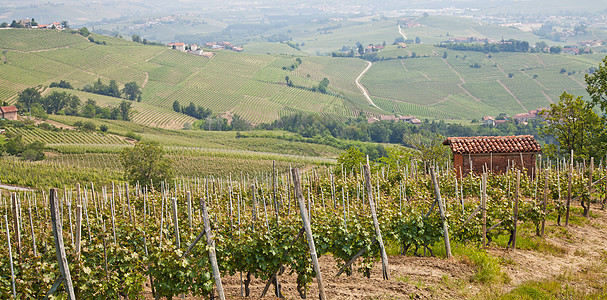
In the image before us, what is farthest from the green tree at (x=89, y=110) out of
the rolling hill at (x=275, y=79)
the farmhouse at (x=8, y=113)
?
the farmhouse at (x=8, y=113)

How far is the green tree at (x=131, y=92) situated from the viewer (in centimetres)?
11506

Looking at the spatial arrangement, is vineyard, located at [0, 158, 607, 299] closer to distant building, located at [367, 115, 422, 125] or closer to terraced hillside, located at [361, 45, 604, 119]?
distant building, located at [367, 115, 422, 125]

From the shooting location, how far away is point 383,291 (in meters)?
8.62

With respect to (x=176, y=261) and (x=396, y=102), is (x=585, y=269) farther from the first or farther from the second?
(x=396, y=102)

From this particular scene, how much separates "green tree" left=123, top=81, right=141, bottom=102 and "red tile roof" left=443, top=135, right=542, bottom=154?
344 ft

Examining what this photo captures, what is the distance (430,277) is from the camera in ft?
30.3

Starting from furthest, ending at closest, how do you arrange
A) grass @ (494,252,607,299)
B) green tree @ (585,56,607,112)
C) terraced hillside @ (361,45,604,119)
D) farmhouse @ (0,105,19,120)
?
1. terraced hillside @ (361,45,604,119)
2. farmhouse @ (0,105,19,120)
3. green tree @ (585,56,607,112)
4. grass @ (494,252,607,299)

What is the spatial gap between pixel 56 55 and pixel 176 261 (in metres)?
142

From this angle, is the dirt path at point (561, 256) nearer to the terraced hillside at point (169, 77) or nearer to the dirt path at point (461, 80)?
the terraced hillside at point (169, 77)

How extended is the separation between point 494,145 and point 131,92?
10709cm

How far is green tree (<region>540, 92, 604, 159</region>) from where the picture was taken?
26047 millimetres

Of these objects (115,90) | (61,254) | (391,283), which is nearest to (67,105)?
(115,90)

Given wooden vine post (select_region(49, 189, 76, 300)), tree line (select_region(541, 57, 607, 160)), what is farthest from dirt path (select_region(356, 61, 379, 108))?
wooden vine post (select_region(49, 189, 76, 300))

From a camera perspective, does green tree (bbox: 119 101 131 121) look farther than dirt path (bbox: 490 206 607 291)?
Yes
